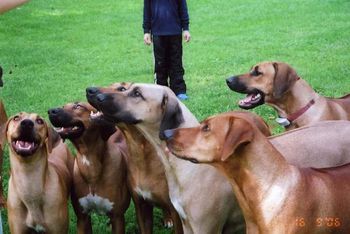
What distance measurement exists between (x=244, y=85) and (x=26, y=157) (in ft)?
8.60

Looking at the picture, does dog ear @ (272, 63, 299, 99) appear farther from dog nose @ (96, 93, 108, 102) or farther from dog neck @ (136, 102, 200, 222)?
dog nose @ (96, 93, 108, 102)

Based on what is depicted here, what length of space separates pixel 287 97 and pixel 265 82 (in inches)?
11.4

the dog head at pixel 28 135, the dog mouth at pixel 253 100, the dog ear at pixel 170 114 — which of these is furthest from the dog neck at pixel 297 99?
the dog head at pixel 28 135

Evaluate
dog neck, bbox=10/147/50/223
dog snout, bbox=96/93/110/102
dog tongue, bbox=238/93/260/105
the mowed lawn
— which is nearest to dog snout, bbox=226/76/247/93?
dog tongue, bbox=238/93/260/105

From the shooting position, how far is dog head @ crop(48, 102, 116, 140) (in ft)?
17.7

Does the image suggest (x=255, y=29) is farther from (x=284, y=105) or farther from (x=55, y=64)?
(x=284, y=105)

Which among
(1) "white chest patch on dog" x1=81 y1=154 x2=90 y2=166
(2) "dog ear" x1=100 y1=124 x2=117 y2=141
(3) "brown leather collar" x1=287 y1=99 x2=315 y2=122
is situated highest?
(2) "dog ear" x1=100 y1=124 x2=117 y2=141

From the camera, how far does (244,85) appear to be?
6695 mm

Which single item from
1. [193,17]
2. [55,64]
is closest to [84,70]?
[55,64]

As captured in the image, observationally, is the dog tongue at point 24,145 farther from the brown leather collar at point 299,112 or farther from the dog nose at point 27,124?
the brown leather collar at point 299,112

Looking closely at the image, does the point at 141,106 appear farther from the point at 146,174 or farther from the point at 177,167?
the point at 146,174

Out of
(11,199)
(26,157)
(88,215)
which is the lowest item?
(88,215)

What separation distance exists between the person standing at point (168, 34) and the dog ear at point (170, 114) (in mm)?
5341

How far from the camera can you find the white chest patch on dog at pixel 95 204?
5.58 metres
